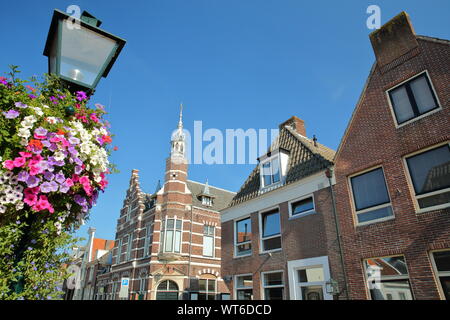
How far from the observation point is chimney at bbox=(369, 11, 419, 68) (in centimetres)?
1091

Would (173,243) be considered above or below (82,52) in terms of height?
above

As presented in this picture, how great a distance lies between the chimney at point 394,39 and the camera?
1091cm

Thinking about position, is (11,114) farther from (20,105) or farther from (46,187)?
(46,187)

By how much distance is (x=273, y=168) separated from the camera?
1512 cm

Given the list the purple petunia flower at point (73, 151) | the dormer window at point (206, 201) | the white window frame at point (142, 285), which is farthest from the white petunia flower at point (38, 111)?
the dormer window at point (206, 201)

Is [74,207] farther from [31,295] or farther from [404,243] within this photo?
[404,243]

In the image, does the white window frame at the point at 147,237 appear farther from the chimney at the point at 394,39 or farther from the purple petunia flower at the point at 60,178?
the purple petunia flower at the point at 60,178

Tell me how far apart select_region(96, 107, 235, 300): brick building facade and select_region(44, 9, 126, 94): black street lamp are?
75.6ft

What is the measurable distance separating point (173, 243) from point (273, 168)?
15.5m

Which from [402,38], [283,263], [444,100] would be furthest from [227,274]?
[402,38]

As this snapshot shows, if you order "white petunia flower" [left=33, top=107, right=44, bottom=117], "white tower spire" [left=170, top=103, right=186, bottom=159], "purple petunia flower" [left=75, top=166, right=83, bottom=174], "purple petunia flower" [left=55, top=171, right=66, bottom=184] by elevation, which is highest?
"white tower spire" [left=170, top=103, right=186, bottom=159]

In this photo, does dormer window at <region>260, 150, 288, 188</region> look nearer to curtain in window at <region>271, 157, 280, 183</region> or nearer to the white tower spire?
curtain in window at <region>271, 157, 280, 183</region>

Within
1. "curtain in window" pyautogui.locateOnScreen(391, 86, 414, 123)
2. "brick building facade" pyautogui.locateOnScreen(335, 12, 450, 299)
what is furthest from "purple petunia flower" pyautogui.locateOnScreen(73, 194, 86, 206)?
"curtain in window" pyautogui.locateOnScreen(391, 86, 414, 123)

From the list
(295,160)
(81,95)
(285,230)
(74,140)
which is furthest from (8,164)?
(295,160)
